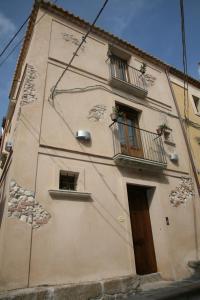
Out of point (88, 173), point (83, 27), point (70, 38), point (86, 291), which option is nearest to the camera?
point (86, 291)

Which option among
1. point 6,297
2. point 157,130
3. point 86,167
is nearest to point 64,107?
point 86,167

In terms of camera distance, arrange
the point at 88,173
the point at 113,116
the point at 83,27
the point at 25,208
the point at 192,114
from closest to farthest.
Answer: the point at 25,208, the point at 88,173, the point at 113,116, the point at 83,27, the point at 192,114

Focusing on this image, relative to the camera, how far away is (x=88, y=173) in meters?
5.51

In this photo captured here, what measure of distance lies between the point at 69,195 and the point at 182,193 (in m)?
4.31

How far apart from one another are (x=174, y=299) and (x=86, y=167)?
10.8 ft

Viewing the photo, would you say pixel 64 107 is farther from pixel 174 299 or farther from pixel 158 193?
pixel 174 299

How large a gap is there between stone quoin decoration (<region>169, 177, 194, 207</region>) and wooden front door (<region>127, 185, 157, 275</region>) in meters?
0.98

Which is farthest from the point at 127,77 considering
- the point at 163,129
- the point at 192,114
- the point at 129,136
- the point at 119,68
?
the point at 192,114

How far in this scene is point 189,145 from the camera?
873cm

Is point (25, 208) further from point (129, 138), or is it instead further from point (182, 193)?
point (182, 193)

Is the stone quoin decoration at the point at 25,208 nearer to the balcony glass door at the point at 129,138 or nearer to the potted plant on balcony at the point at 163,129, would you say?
the balcony glass door at the point at 129,138

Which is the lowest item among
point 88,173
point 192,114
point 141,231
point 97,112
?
point 141,231

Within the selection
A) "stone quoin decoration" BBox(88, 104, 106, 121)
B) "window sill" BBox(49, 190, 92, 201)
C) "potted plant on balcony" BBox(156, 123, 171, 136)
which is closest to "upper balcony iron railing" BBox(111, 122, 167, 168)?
"potted plant on balcony" BBox(156, 123, 171, 136)

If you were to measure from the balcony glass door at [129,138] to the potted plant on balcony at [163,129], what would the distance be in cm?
83
